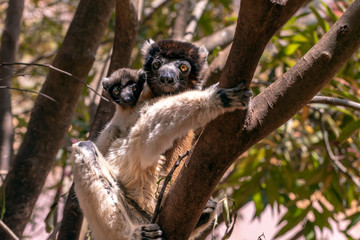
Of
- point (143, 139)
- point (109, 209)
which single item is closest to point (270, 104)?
point (143, 139)

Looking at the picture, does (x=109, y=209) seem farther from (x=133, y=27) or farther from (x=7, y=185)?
(x=133, y=27)

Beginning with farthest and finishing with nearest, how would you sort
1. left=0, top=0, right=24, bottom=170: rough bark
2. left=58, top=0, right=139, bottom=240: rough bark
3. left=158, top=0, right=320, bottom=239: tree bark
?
left=0, top=0, right=24, bottom=170: rough bark
left=58, top=0, right=139, bottom=240: rough bark
left=158, top=0, right=320, bottom=239: tree bark

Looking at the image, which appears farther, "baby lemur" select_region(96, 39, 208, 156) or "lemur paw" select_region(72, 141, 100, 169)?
"baby lemur" select_region(96, 39, 208, 156)

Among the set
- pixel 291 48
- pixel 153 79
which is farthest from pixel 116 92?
pixel 291 48

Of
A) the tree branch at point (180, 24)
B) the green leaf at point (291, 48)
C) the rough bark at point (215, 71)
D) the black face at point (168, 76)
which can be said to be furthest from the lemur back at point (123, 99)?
the green leaf at point (291, 48)

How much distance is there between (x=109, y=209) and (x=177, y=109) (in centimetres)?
105

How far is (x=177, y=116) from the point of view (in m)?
3.08

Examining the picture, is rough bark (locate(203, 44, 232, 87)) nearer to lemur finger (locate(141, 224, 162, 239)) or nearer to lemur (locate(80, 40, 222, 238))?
lemur (locate(80, 40, 222, 238))

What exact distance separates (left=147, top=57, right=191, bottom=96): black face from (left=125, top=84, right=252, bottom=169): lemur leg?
46cm

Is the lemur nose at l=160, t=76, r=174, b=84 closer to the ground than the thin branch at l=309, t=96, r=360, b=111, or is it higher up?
closer to the ground

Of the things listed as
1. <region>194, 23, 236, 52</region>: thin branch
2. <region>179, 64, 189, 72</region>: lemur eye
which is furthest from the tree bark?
<region>194, 23, 236, 52</region>: thin branch

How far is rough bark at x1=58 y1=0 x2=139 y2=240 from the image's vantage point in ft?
14.8

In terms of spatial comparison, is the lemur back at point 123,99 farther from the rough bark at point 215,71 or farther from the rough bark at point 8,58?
the rough bark at point 8,58

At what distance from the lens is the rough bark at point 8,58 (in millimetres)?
4793
